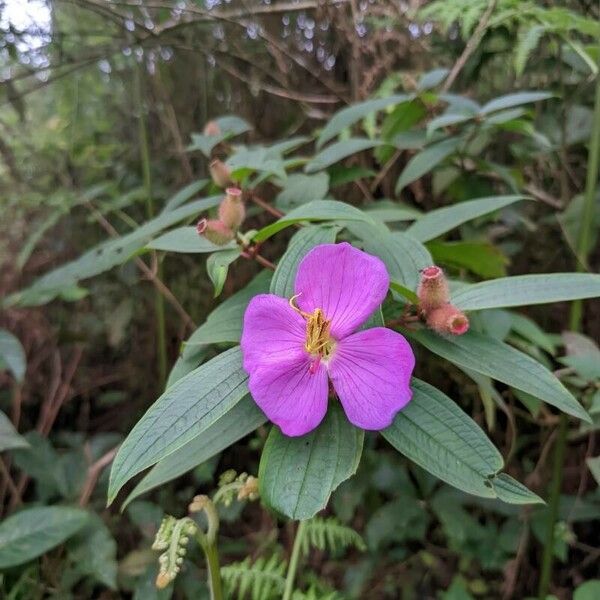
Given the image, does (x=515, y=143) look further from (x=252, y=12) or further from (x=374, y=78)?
(x=252, y=12)

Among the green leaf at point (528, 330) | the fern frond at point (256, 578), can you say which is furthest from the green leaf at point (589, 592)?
the fern frond at point (256, 578)

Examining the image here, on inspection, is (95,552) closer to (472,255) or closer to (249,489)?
(249,489)

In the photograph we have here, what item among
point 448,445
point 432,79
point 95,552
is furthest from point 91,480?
point 432,79

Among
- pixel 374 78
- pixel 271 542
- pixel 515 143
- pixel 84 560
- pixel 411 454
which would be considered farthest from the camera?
pixel 374 78

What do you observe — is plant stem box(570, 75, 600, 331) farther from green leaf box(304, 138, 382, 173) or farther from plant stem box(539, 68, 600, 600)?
green leaf box(304, 138, 382, 173)

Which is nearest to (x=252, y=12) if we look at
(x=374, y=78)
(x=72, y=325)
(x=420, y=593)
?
(x=374, y=78)

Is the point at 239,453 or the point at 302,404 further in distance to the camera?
the point at 239,453
